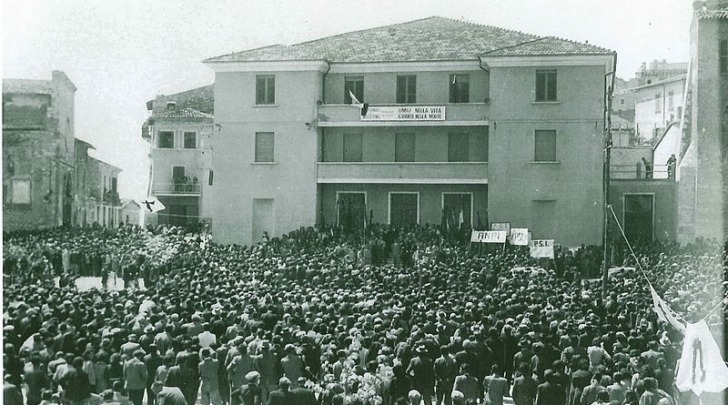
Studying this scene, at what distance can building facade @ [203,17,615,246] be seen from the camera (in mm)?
24266

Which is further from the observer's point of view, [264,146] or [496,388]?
[264,146]

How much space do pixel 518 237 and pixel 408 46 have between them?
7.63 metres

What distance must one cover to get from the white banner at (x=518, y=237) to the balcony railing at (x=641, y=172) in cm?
520

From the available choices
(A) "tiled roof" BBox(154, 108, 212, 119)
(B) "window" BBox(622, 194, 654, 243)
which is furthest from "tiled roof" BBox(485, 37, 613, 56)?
(A) "tiled roof" BBox(154, 108, 212, 119)

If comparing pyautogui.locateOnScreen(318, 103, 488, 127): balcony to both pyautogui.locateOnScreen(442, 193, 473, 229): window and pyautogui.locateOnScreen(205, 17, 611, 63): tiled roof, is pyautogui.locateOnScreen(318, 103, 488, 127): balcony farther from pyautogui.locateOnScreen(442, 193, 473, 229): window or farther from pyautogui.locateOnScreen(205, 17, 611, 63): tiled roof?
pyautogui.locateOnScreen(442, 193, 473, 229): window

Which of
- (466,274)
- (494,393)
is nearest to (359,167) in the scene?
(466,274)

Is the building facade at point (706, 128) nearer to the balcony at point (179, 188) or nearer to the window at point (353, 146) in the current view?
the window at point (353, 146)

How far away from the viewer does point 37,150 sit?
15.1 meters

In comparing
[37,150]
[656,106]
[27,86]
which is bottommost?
[37,150]

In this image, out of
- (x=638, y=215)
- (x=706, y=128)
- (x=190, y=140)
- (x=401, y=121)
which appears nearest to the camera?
(x=706, y=128)

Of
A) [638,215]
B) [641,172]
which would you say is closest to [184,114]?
[638,215]

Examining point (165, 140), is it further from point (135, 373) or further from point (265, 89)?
point (135, 373)

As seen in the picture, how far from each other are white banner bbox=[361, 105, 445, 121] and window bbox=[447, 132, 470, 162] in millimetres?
878

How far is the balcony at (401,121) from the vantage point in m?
25.5
